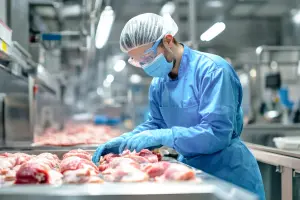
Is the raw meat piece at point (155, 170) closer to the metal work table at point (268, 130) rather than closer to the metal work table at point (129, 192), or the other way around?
the metal work table at point (129, 192)

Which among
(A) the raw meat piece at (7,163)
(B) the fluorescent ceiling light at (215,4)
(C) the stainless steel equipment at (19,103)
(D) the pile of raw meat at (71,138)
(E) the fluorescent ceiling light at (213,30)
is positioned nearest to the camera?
(A) the raw meat piece at (7,163)

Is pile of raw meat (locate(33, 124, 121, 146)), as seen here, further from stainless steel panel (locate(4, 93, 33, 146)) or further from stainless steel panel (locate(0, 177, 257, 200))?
stainless steel panel (locate(0, 177, 257, 200))

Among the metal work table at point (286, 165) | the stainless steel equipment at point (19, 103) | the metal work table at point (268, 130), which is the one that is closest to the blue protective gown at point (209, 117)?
the metal work table at point (286, 165)

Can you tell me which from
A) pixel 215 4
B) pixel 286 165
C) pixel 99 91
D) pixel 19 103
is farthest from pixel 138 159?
pixel 99 91

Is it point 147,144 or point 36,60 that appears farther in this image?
point 36,60

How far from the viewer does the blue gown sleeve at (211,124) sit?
2.38m

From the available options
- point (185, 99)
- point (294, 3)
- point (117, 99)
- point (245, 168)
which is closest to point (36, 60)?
point (185, 99)

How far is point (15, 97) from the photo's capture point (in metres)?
5.21

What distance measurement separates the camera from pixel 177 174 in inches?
70.3

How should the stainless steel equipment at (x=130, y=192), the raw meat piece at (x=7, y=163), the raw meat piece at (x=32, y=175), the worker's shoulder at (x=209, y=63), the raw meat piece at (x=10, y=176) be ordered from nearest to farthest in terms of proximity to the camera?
the stainless steel equipment at (x=130, y=192) → the raw meat piece at (x=32, y=175) → the raw meat piece at (x=10, y=176) → the raw meat piece at (x=7, y=163) → the worker's shoulder at (x=209, y=63)

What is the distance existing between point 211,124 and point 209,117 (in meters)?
0.04

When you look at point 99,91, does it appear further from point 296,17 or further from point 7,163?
point 7,163

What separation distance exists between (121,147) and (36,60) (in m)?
3.03

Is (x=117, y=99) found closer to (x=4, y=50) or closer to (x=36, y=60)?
(x=36, y=60)
